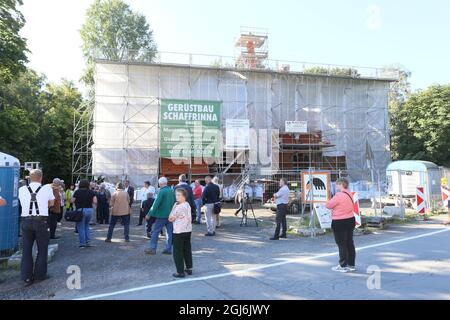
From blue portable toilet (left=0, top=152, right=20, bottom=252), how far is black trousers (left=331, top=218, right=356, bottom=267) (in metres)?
6.97

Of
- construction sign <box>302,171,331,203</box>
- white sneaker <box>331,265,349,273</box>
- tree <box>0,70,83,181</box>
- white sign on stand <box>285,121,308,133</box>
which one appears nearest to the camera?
white sneaker <box>331,265,349,273</box>

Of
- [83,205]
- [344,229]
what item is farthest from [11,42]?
[344,229]

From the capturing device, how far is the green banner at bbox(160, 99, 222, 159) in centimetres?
2156

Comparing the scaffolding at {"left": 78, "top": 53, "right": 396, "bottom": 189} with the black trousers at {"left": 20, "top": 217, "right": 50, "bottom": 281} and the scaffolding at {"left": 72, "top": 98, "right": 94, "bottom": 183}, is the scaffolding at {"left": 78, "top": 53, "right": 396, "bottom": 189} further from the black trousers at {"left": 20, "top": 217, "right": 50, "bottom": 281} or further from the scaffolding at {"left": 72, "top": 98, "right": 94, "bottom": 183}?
the black trousers at {"left": 20, "top": 217, "right": 50, "bottom": 281}

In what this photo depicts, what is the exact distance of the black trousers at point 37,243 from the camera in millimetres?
6055

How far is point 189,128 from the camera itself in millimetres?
21938

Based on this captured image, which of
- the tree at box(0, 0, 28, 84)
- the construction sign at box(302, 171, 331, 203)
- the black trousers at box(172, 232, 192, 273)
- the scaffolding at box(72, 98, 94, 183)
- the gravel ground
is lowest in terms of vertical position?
the gravel ground

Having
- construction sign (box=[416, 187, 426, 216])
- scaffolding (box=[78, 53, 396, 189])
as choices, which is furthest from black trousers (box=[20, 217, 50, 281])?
scaffolding (box=[78, 53, 396, 189])

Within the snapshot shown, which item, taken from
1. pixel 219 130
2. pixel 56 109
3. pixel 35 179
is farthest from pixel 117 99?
pixel 35 179

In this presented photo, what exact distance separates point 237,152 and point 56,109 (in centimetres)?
1923

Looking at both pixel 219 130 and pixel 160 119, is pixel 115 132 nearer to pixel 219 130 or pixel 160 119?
pixel 160 119

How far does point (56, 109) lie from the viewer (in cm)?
3291

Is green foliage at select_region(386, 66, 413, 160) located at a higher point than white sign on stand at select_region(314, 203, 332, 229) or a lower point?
higher
